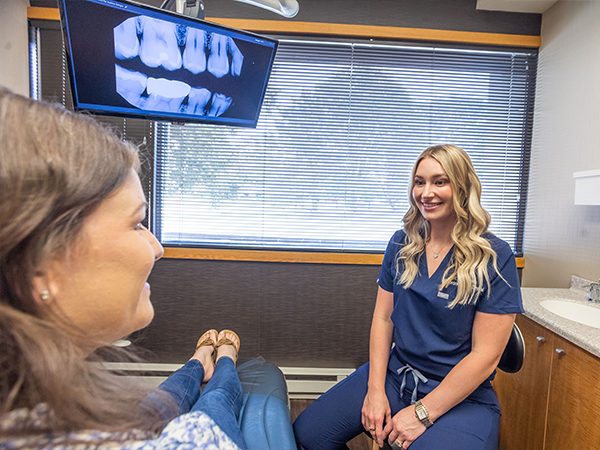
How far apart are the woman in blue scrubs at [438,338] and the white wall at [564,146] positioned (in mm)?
1226

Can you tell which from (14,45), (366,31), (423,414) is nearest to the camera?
(423,414)

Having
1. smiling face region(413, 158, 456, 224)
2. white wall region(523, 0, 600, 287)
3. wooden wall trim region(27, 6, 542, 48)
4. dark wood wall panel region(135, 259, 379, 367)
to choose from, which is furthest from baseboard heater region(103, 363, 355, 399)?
wooden wall trim region(27, 6, 542, 48)

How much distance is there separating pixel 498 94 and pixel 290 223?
185 centimetres

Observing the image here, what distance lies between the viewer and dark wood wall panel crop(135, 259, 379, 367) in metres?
2.50

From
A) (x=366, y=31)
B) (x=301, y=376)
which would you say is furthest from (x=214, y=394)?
(x=366, y=31)

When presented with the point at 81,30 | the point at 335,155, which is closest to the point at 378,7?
the point at 335,155

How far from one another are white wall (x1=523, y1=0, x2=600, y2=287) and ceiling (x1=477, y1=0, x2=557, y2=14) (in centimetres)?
7

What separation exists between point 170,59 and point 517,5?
8.22 feet

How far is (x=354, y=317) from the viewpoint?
2521 millimetres

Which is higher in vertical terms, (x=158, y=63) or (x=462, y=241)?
(x=158, y=63)

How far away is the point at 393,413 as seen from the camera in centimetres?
134

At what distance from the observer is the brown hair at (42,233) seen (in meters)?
0.44

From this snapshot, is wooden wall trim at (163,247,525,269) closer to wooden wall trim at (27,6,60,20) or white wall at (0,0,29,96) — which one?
white wall at (0,0,29,96)

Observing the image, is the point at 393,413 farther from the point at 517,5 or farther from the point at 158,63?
the point at 517,5
